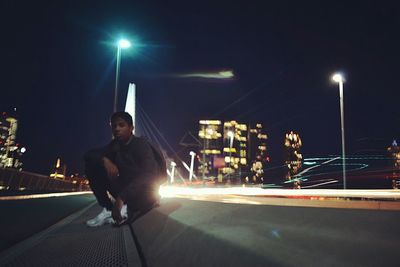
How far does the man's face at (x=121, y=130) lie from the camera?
12.9 feet

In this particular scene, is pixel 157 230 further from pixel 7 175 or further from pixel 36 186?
pixel 36 186

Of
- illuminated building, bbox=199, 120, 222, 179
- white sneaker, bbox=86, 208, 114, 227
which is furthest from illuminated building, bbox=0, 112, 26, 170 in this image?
white sneaker, bbox=86, 208, 114, 227

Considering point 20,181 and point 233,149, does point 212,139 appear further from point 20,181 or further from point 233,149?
point 20,181

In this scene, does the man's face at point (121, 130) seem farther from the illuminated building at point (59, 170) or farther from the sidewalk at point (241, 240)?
the illuminated building at point (59, 170)

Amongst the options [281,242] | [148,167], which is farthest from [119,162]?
[281,242]

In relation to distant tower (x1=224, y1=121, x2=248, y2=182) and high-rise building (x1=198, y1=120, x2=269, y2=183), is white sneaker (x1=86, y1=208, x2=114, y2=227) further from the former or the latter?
distant tower (x1=224, y1=121, x2=248, y2=182)

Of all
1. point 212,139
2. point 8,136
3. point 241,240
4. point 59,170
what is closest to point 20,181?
point 241,240

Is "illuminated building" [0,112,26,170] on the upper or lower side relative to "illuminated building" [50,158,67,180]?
upper

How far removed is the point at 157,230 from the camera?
3441 mm

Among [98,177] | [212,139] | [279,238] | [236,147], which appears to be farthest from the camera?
[236,147]

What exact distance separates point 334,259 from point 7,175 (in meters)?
15.4

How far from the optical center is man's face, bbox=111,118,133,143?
394 cm

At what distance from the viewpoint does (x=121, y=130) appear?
3951mm

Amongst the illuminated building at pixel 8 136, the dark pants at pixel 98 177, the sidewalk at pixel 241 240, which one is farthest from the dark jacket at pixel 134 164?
the illuminated building at pixel 8 136
